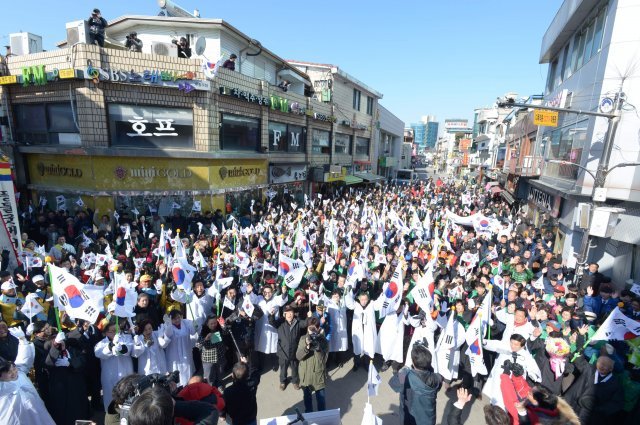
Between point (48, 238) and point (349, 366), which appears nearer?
point (349, 366)

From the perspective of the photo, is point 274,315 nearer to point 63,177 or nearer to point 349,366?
point 349,366

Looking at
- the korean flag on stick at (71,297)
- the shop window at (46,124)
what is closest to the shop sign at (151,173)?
the shop window at (46,124)

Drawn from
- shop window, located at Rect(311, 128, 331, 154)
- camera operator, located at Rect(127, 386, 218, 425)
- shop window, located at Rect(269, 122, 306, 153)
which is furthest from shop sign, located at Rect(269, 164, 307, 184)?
camera operator, located at Rect(127, 386, 218, 425)

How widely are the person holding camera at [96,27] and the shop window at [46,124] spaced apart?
2.86 meters

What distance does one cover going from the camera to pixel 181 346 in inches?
229

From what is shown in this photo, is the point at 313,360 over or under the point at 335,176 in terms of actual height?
under

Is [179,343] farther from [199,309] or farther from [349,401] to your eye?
[349,401]

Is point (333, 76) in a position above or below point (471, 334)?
above

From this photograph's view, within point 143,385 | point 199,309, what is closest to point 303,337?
point 199,309

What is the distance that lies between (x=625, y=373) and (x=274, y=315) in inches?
211

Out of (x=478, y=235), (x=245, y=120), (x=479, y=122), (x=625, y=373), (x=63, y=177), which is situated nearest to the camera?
(x=625, y=373)

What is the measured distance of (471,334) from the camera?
5.80 m

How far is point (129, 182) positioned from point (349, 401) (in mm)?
13148

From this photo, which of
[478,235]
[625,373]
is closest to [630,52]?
[478,235]
